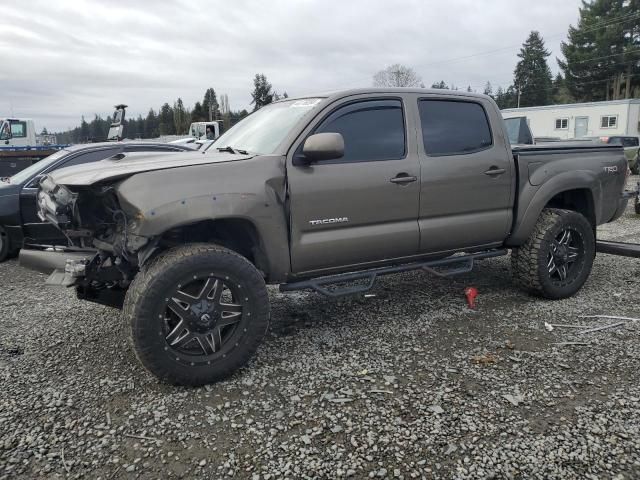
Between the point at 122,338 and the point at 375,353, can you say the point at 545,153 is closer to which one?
the point at 375,353

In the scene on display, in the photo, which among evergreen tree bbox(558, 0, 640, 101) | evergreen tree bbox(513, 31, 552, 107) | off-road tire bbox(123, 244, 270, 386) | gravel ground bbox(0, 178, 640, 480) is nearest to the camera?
gravel ground bbox(0, 178, 640, 480)

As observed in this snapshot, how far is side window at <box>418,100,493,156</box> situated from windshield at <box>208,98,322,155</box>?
976mm

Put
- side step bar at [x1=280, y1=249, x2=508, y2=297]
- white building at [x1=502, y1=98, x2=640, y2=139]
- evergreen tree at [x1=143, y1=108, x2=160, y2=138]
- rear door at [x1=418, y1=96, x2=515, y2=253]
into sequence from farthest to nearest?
evergreen tree at [x1=143, y1=108, x2=160, y2=138]
white building at [x1=502, y1=98, x2=640, y2=139]
rear door at [x1=418, y1=96, x2=515, y2=253]
side step bar at [x1=280, y1=249, x2=508, y2=297]

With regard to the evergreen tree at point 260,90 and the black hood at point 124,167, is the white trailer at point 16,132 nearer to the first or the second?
the black hood at point 124,167

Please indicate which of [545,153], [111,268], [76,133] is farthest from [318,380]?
[76,133]

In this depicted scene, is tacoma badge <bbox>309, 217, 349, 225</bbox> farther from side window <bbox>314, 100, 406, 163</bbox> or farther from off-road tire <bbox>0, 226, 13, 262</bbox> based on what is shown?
off-road tire <bbox>0, 226, 13, 262</bbox>

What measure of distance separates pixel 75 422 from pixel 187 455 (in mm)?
774

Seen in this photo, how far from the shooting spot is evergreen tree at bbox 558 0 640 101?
48.2m

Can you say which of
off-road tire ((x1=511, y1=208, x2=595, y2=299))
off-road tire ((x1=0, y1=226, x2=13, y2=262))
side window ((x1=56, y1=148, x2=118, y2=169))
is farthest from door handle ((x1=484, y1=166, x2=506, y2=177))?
off-road tire ((x1=0, y1=226, x2=13, y2=262))

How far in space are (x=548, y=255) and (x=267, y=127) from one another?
2.89 metres

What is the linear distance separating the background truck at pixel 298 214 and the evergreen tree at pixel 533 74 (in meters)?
68.4

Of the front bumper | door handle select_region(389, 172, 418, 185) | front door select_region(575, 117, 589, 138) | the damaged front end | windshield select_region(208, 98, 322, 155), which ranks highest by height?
front door select_region(575, 117, 589, 138)

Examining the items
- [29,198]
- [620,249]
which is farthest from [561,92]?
[29,198]

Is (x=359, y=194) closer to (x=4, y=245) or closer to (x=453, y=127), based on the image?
(x=453, y=127)
